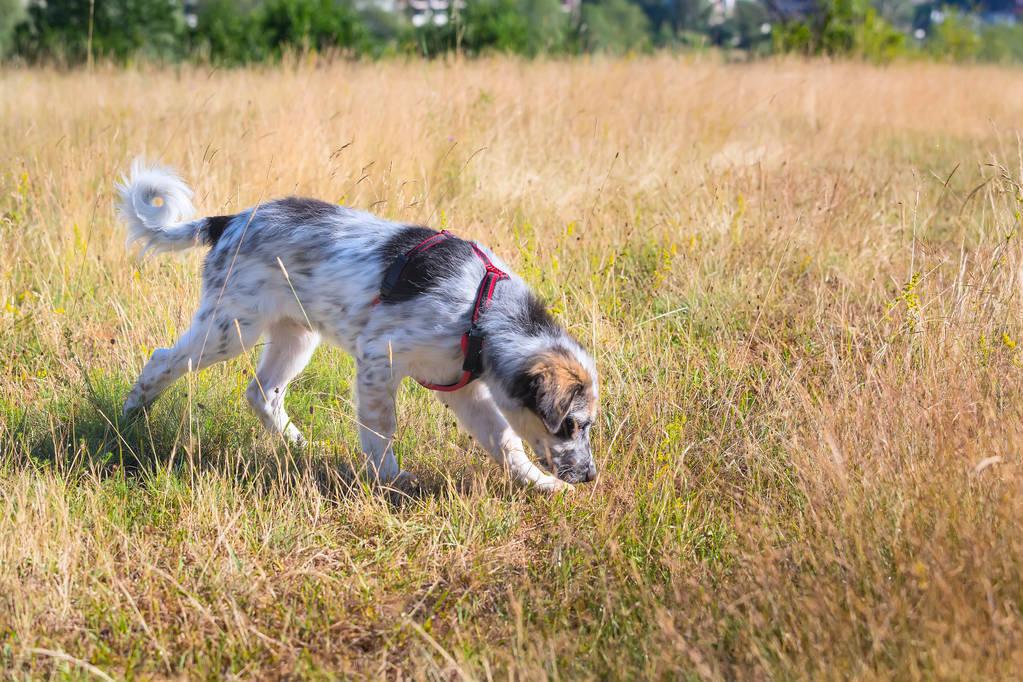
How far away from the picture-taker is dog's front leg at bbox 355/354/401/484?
3.77 metres

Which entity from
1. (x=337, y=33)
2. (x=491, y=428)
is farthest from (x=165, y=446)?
(x=337, y=33)

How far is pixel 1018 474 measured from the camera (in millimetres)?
2766

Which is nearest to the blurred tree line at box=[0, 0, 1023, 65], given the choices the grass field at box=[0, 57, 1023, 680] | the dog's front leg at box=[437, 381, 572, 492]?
the grass field at box=[0, 57, 1023, 680]

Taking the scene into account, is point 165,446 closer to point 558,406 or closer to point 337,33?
point 558,406

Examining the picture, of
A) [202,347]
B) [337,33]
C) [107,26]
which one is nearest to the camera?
[202,347]

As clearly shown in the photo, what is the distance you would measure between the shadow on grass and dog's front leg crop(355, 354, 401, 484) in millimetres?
90

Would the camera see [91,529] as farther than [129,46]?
No

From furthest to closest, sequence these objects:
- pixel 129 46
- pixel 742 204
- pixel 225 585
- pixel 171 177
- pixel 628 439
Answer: pixel 129 46 → pixel 742 204 → pixel 171 177 → pixel 628 439 → pixel 225 585

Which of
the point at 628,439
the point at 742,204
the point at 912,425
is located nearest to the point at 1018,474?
the point at 912,425

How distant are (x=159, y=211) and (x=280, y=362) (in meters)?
0.86

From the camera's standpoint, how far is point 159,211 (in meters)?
4.34

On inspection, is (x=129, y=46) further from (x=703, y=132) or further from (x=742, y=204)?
(x=742, y=204)

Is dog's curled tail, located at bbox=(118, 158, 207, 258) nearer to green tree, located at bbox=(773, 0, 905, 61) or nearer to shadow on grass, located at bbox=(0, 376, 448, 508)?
shadow on grass, located at bbox=(0, 376, 448, 508)

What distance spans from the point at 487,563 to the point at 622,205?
3.69 m
